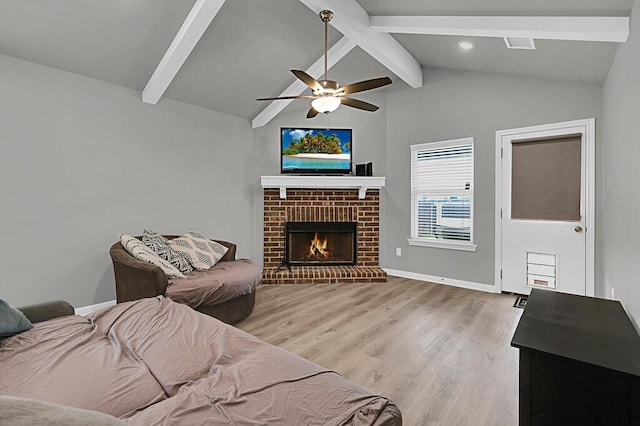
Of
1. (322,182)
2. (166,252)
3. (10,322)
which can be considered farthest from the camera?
(322,182)

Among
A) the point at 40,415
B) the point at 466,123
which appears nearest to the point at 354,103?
the point at 466,123

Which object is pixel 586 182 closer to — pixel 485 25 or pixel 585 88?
pixel 585 88

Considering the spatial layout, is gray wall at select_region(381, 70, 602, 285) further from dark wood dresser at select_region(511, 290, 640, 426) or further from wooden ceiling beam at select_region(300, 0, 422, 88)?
dark wood dresser at select_region(511, 290, 640, 426)

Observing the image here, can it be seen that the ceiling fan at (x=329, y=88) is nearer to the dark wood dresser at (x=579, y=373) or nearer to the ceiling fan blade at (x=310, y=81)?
the ceiling fan blade at (x=310, y=81)

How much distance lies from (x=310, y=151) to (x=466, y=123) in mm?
2278

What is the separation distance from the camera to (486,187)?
443 centimetres

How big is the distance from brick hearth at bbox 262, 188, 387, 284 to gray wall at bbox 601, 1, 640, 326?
2.99 metres

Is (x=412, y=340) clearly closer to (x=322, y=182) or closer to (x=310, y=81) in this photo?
(x=310, y=81)

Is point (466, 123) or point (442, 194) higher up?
point (466, 123)

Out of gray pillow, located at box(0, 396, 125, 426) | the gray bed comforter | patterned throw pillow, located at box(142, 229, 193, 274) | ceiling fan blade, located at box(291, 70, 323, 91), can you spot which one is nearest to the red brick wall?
patterned throw pillow, located at box(142, 229, 193, 274)

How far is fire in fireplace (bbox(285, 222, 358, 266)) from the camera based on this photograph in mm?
5312

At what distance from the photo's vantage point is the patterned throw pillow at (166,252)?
11.4 feet

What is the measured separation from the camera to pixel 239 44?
11.9 feet

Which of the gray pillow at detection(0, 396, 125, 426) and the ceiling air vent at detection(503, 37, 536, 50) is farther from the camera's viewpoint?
the ceiling air vent at detection(503, 37, 536, 50)
